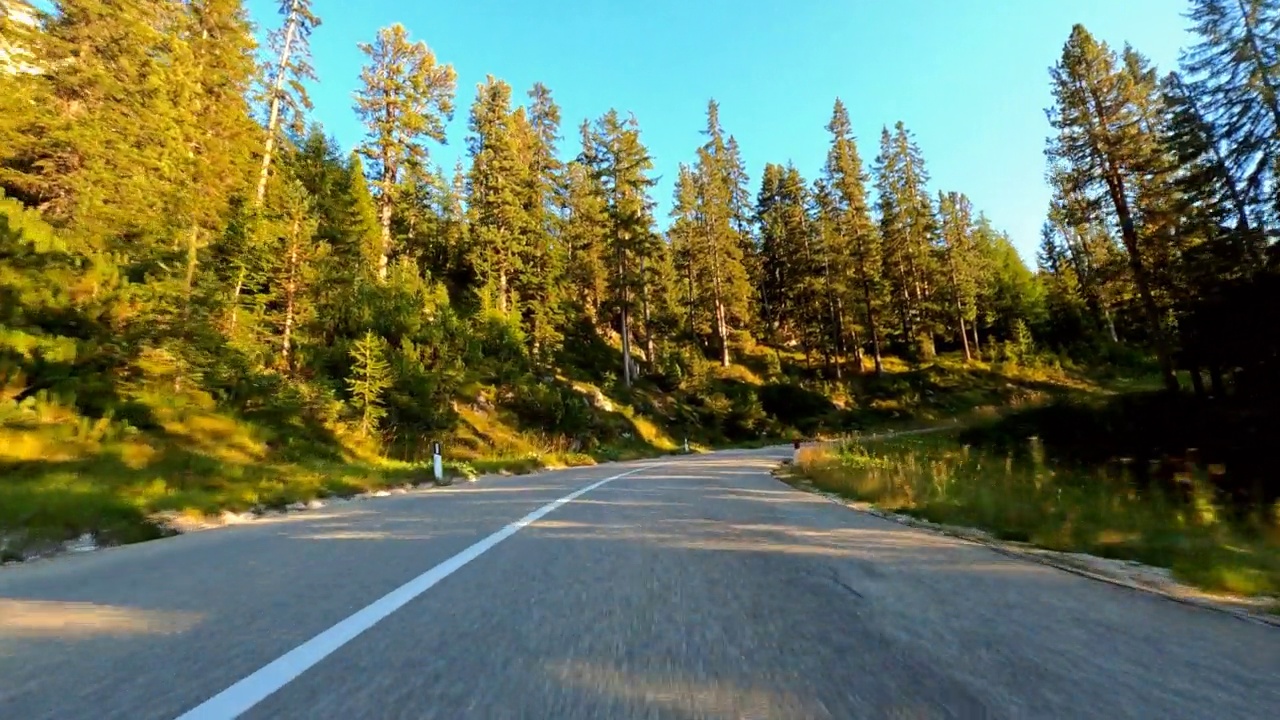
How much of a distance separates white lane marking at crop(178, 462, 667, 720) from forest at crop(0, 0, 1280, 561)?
235 inches

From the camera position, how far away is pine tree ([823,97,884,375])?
174 ft

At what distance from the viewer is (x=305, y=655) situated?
305 centimetres

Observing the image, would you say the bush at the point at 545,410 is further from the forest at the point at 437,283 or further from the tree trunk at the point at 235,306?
the tree trunk at the point at 235,306

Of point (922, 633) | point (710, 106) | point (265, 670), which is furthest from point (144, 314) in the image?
point (710, 106)

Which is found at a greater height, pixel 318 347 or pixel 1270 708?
pixel 318 347

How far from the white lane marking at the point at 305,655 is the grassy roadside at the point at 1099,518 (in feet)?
17.5

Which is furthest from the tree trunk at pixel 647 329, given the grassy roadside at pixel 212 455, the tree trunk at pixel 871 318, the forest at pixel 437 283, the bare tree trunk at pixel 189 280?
the bare tree trunk at pixel 189 280

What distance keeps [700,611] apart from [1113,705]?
2.03 m

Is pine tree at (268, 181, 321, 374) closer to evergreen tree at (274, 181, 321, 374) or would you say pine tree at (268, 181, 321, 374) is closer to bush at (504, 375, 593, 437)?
evergreen tree at (274, 181, 321, 374)

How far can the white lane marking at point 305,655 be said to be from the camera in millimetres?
2441

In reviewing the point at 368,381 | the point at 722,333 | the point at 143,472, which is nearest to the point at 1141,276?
the point at 722,333

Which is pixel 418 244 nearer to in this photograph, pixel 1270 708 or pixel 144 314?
pixel 144 314

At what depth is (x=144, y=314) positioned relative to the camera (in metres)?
15.0

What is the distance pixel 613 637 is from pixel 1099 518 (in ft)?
23.4
